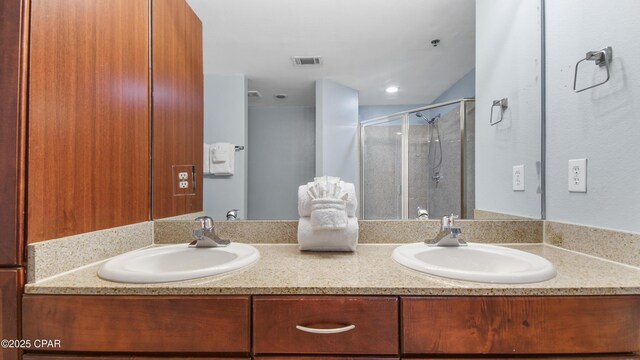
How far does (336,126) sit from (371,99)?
206 mm

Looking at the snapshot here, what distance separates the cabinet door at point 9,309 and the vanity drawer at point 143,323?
0.11 feet

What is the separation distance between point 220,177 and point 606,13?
5.04ft

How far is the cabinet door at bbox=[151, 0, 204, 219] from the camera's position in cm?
119

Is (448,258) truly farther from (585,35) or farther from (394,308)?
(585,35)

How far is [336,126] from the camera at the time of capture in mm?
1247

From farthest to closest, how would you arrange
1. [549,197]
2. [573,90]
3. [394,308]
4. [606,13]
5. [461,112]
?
[461,112] → [549,197] → [573,90] → [606,13] → [394,308]

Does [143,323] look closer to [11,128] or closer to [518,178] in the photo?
[11,128]

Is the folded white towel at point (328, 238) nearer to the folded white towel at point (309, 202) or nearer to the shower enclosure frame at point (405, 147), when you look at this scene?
the folded white towel at point (309, 202)

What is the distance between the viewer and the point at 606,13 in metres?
0.88

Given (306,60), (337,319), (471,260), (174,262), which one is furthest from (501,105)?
(174,262)

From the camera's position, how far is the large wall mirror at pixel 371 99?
1.19 meters

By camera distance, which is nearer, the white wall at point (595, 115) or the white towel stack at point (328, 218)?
the white wall at point (595, 115)

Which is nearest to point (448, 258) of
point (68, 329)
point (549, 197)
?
point (549, 197)

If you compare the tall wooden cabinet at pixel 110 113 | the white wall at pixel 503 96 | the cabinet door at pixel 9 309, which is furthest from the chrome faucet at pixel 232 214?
the white wall at pixel 503 96
